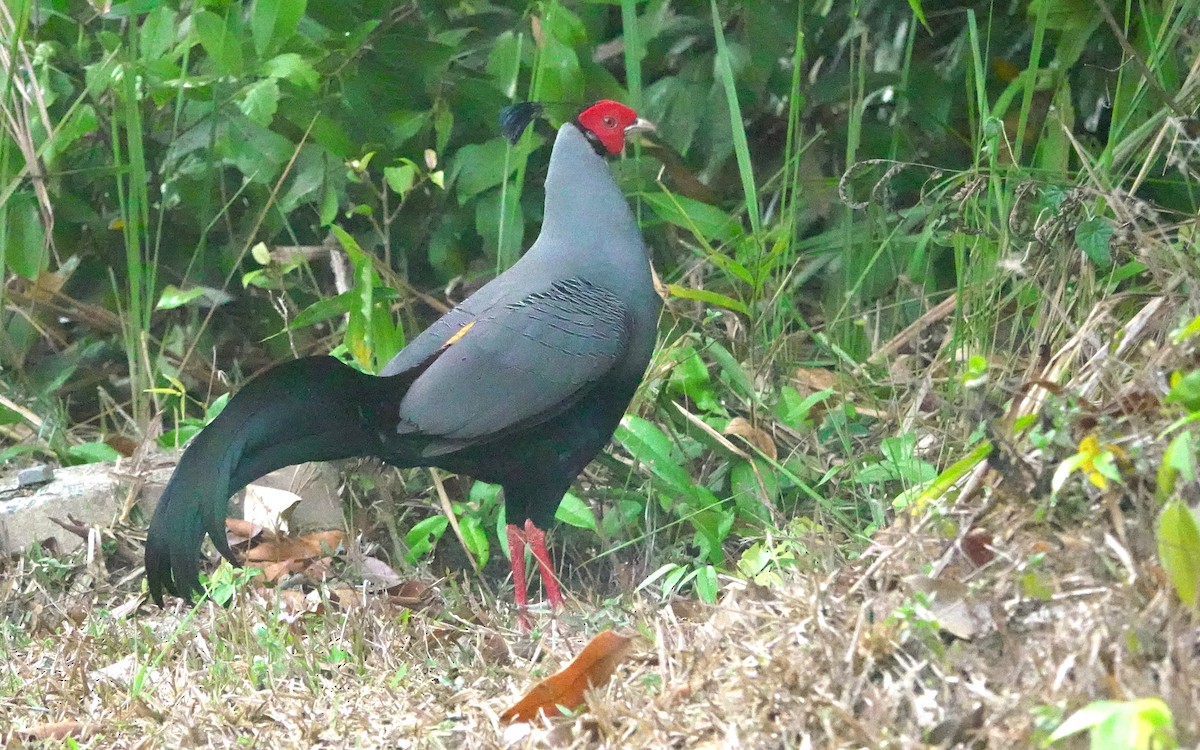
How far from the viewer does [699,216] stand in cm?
393

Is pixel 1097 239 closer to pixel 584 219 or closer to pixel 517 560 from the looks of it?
pixel 584 219

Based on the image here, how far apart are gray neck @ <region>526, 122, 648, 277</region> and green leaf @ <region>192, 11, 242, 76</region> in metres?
0.85

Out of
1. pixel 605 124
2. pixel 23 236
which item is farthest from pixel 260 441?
pixel 23 236

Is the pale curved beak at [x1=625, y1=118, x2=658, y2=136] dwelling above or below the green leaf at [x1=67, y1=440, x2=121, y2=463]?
above

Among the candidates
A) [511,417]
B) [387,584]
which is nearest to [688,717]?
[511,417]

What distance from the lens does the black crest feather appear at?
3.55m

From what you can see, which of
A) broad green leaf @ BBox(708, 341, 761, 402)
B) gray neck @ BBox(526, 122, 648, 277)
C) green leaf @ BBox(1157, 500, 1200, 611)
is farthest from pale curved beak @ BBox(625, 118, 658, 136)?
green leaf @ BBox(1157, 500, 1200, 611)

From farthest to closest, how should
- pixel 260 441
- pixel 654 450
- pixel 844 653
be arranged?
1. pixel 654 450
2. pixel 260 441
3. pixel 844 653

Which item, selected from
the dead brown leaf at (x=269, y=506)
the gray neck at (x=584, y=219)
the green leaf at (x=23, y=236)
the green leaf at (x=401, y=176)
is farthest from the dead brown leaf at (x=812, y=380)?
the green leaf at (x=23, y=236)

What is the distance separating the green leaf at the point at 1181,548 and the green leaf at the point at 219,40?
2641 mm

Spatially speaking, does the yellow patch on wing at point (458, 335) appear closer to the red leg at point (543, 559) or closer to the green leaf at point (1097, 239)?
the red leg at point (543, 559)

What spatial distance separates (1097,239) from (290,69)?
208 cm

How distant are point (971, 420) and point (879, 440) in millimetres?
1210

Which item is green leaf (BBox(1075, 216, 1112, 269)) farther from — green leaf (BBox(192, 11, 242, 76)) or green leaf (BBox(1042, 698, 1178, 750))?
green leaf (BBox(192, 11, 242, 76))
